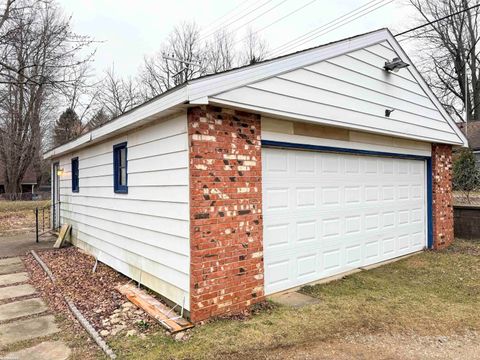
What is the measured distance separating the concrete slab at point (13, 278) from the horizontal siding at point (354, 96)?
5098 millimetres

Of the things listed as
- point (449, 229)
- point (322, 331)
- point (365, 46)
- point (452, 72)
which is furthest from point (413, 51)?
point (322, 331)

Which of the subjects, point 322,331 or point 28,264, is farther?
point 28,264

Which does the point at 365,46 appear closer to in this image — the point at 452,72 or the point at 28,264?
the point at 28,264

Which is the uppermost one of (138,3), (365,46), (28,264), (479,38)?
(479,38)

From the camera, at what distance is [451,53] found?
26594 millimetres

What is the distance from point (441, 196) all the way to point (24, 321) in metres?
8.67

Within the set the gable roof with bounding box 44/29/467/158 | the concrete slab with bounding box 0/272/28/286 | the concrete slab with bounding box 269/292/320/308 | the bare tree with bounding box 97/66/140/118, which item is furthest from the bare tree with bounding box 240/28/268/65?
the concrete slab with bounding box 269/292/320/308

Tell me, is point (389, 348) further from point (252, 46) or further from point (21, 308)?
point (252, 46)

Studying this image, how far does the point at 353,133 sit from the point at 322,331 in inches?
141

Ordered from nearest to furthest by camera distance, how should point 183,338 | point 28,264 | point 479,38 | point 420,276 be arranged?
point 183,338
point 420,276
point 28,264
point 479,38

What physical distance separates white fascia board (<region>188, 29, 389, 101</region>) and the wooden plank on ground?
252 centimetres

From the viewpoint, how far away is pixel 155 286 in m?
4.93

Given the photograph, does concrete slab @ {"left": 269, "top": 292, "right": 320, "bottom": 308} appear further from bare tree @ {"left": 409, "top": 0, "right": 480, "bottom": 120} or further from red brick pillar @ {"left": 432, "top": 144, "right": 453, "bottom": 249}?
bare tree @ {"left": 409, "top": 0, "right": 480, "bottom": 120}

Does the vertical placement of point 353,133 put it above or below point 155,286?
above
